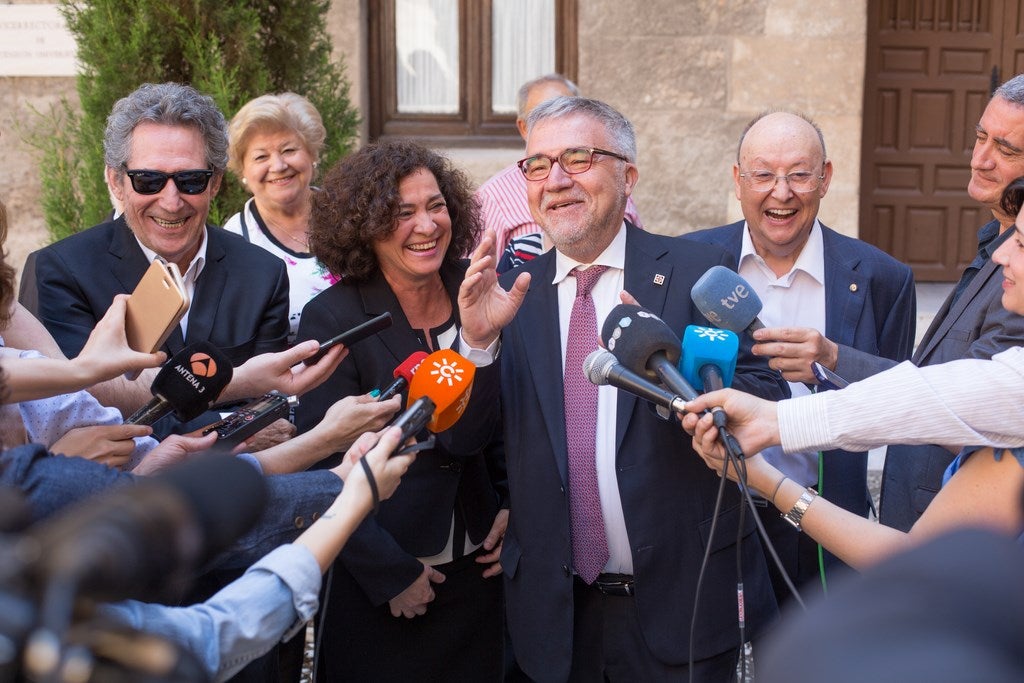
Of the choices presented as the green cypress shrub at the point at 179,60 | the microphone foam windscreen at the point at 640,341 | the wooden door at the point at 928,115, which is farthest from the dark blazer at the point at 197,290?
the wooden door at the point at 928,115

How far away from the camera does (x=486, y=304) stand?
3086 millimetres

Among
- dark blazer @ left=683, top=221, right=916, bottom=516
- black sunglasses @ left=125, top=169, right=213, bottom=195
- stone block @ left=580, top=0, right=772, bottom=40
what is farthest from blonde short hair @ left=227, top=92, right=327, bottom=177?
stone block @ left=580, top=0, right=772, bottom=40

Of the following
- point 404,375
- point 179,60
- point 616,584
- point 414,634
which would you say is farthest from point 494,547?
point 179,60

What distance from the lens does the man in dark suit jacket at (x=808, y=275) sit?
12.5ft

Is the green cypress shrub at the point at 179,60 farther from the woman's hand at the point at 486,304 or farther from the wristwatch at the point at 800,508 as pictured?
the wristwatch at the point at 800,508

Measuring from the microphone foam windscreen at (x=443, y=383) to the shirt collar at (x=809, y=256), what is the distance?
151 centimetres

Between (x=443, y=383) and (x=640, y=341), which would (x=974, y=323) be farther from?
(x=443, y=383)

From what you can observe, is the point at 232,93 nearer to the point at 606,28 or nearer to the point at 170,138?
the point at 170,138

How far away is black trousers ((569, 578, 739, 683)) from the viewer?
9.98 feet

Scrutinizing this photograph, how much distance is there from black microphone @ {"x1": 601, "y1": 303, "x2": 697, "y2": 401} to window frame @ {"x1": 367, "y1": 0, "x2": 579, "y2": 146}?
5643 millimetres

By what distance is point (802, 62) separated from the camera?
307 inches

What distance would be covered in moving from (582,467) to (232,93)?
322 cm

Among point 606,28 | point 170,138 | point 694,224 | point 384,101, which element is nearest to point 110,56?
point 170,138

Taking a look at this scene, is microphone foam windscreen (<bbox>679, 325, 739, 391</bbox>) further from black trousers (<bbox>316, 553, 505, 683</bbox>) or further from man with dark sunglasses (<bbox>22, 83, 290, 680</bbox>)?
man with dark sunglasses (<bbox>22, 83, 290, 680</bbox>)
